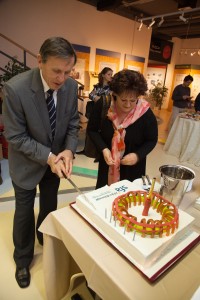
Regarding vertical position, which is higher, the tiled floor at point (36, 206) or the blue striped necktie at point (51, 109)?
the blue striped necktie at point (51, 109)

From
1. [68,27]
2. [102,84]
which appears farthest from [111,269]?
[68,27]

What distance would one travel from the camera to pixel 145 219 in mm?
828

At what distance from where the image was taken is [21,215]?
Answer: 1.36 metres

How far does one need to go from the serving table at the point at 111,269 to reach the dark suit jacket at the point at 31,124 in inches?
14.7

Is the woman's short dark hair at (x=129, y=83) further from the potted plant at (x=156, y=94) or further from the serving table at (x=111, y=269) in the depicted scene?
the potted plant at (x=156, y=94)

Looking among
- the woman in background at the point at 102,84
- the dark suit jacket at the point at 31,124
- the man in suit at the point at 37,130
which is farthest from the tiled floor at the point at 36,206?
the woman in background at the point at 102,84

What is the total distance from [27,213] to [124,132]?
31.3 inches

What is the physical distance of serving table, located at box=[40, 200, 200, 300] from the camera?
26.5 inches

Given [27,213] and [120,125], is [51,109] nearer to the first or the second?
[120,125]

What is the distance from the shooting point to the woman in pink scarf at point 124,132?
1.40 m

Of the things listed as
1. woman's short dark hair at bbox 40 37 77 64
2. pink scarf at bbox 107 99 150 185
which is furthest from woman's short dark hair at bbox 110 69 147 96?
woman's short dark hair at bbox 40 37 77 64

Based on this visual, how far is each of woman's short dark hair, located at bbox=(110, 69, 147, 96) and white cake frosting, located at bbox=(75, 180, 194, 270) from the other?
612 millimetres

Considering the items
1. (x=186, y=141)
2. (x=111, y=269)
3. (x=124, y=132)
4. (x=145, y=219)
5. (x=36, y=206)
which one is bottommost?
(x=36, y=206)

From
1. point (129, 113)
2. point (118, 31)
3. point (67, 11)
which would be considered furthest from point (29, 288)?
point (118, 31)
